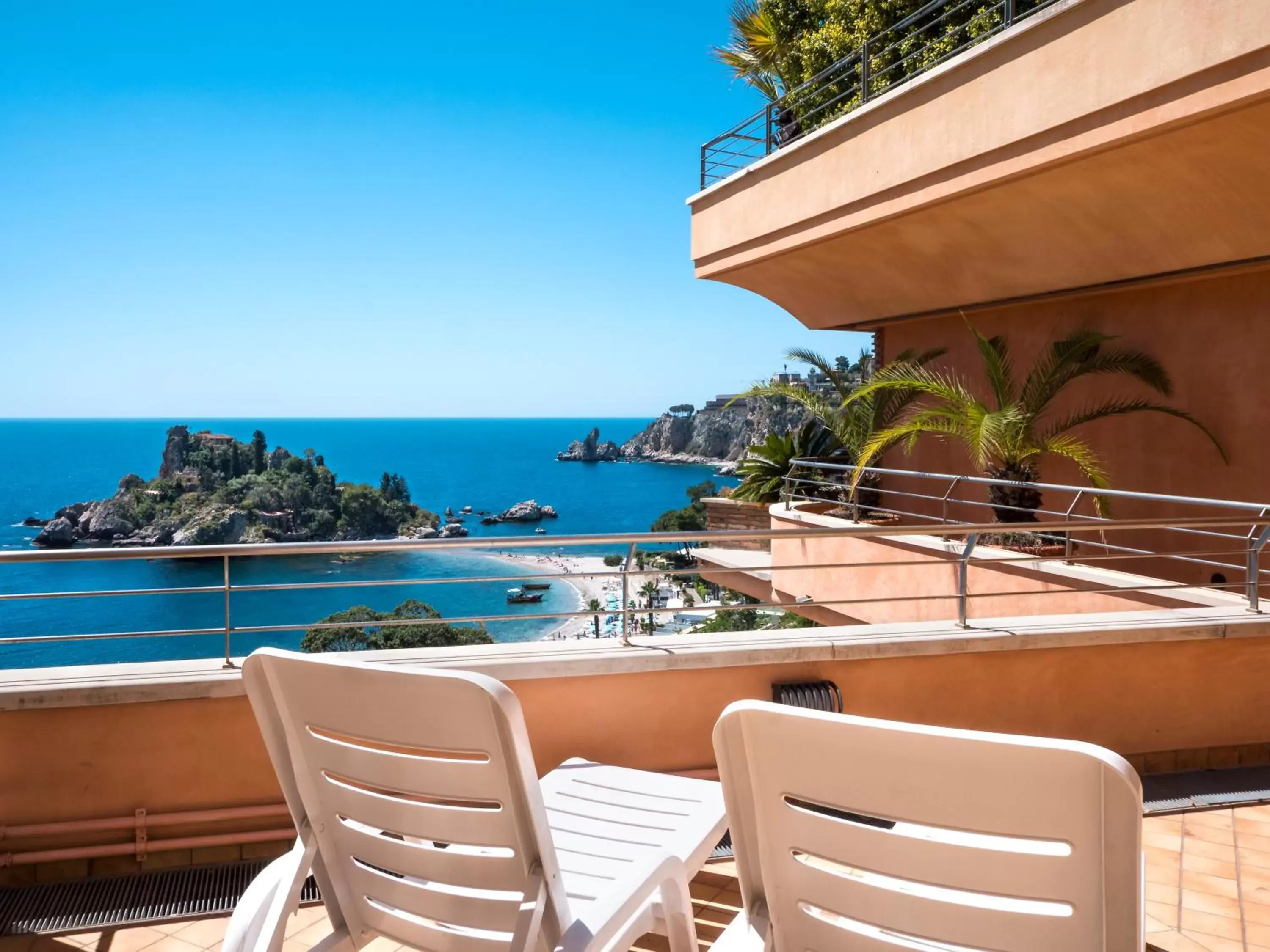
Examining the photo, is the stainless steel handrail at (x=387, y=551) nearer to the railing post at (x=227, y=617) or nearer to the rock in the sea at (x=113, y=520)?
the railing post at (x=227, y=617)

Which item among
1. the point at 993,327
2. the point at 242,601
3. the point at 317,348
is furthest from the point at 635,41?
the point at 317,348

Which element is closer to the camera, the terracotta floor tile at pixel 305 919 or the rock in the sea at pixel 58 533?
the terracotta floor tile at pixel 305 919

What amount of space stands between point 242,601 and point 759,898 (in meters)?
52.2

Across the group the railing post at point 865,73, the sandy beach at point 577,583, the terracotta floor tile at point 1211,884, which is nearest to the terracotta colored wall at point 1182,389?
the railing post at point 865,73

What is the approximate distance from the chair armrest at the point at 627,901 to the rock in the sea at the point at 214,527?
3882 centimetres

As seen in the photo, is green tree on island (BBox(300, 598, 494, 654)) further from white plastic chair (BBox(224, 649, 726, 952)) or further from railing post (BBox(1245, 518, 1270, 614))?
railing post (BBox(1245, 518, 1270, 614))

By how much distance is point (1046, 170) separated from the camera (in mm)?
7875

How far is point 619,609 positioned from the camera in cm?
381

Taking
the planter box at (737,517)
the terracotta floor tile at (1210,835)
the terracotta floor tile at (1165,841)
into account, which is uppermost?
the planter box at (737,517)

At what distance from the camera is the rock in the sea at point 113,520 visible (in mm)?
39562

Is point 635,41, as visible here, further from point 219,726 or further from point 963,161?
point 219,726

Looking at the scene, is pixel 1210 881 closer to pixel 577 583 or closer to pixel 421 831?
pixel 421 831

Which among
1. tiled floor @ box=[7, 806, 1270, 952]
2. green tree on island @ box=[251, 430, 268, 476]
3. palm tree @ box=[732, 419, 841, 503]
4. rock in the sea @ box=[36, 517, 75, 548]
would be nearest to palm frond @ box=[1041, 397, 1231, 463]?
palm tree @ box=[732, 419, 841, 503]

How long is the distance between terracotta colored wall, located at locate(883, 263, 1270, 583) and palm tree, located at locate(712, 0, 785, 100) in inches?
307
